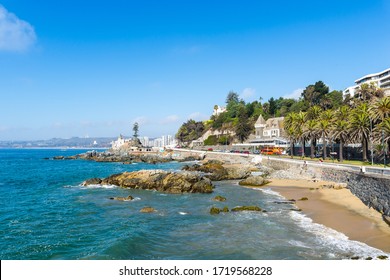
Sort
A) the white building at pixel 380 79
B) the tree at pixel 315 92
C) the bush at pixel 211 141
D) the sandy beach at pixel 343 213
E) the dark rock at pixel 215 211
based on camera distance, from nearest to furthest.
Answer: the sandy beach at pixel 343 213 → the dark rock at pixel 215 211 → the white building at pixel 380 79 → the tree at pixel 315 92 → the bush at pixel 211 141

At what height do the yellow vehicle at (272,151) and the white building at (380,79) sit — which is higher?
the white building at (380,79)

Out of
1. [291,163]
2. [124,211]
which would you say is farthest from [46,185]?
[291,163]

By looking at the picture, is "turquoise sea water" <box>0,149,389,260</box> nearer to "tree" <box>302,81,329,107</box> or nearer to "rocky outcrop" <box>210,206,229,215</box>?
"rocky outcrop" <box>210,206,229,215</box>

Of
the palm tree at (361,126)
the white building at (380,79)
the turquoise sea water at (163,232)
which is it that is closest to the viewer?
the turquoise sea water at (163,232)

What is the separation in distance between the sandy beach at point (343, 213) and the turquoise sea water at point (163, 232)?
1.08 meters

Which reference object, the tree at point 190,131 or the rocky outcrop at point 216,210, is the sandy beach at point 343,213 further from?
the tree at point 190,131

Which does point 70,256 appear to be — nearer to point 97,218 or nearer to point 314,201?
point 97,218

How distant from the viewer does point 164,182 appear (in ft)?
146

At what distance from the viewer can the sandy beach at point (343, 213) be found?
21.1 m

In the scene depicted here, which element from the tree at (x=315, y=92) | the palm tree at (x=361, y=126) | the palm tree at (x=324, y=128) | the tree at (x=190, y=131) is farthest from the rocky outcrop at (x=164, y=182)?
the tree at (x=190, y=131)

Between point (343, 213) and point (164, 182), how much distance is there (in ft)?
79.3

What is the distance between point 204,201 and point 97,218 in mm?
12259

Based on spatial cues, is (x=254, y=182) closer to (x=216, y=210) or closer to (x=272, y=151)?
(x=216, y=210)

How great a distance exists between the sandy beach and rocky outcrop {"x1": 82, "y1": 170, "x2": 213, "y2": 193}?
10459 millimetres
